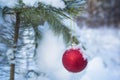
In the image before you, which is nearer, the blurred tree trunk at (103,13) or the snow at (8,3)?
the snow at (8,3)

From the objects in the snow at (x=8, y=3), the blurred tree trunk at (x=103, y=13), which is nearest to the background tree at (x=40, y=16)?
the snow at (x=8, y=3)

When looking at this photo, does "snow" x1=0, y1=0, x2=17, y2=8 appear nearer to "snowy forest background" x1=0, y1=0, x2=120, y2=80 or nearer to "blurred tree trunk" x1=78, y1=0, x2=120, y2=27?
"snowy forest background" x1=0, y1=0, x2=120, y2=80

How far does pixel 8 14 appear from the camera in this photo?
1.23 m

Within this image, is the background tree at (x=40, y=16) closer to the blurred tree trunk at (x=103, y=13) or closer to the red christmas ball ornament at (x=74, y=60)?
the red christmas ball ornament at (x=74, y=60)

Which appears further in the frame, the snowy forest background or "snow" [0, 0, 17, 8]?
the snowy forest background

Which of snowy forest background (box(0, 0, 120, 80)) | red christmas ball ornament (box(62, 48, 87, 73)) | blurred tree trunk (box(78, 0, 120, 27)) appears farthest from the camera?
blurred tree trunk (box(78, 0, 120, 27))

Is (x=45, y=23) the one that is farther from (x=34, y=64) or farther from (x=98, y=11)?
(x=98, y=11)

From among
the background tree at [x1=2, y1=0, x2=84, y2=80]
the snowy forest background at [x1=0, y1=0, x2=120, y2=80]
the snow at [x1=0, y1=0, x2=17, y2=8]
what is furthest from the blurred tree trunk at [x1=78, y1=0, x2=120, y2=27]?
the snow at [x1=0, y1=0, x2=17, y2=8]

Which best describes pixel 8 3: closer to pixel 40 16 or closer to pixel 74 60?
pixel 40 16

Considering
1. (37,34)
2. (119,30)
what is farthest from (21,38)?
(119,30)

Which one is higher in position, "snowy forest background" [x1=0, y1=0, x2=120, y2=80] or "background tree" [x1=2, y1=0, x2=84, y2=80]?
"background tree" [x1=2, y1=0, x2=84, y2=80]

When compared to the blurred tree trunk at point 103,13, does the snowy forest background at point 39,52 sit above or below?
above

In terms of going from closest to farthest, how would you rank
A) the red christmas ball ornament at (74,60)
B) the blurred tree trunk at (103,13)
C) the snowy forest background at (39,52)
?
the red christmas ball ornament at (74,60) < the snowy forest background at (39,52) < the blurred tree trunk at (103,13)

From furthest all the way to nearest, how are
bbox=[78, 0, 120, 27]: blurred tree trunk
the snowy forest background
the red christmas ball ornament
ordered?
bbox=[78, 0, 120, 27]: blurred tree trunk → the snowy forest background → the red christmas ball ornament
